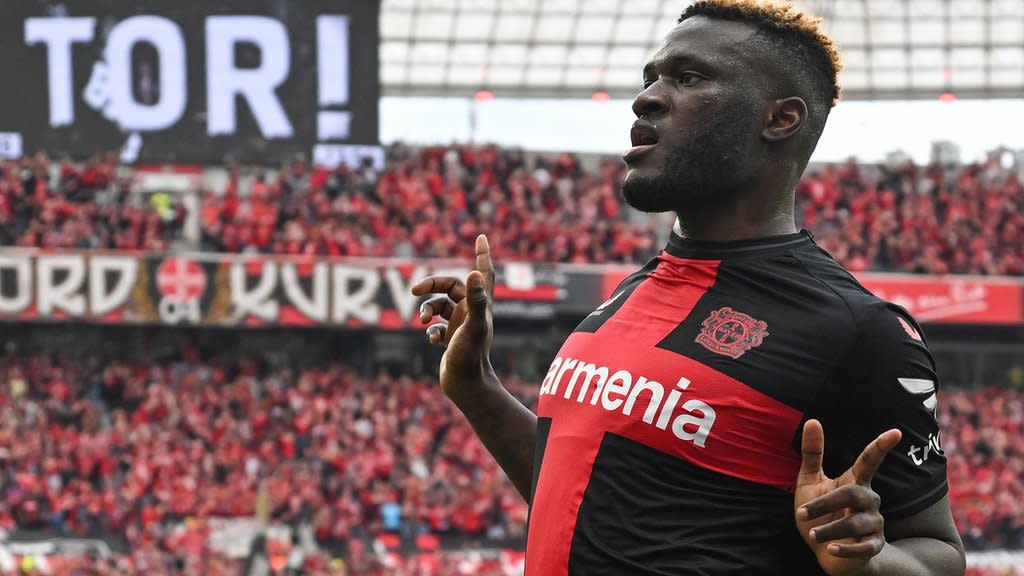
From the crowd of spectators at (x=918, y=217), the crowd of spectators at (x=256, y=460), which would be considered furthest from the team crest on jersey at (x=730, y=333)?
the crowd of spectators at (x=918, y=217)

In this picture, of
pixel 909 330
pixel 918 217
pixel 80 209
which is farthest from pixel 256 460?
pixel 909 330

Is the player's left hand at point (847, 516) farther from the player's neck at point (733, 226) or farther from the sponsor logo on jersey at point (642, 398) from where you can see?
the player's neck at point (733, 226)

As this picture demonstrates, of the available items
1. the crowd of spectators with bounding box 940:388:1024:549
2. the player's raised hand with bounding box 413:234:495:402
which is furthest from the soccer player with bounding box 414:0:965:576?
the crowd of spectators with bounding box 940:388:1024:549

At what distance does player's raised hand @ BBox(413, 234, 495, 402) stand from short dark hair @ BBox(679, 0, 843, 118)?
70cm

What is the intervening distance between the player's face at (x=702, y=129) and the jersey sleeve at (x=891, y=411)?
14.5 inches

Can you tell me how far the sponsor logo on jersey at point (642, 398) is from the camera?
220 centimetres

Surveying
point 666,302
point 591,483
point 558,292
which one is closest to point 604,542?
point 591,483

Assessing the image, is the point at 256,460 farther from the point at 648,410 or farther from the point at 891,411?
the point at 891,411

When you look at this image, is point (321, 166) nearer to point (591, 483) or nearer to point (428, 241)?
point (428, 241)

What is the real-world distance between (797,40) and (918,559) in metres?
0.91

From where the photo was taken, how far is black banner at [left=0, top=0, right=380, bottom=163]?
2061 cm

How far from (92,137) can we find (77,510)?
253 inches

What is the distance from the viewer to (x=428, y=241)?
21.1m

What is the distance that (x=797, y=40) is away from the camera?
239cm
